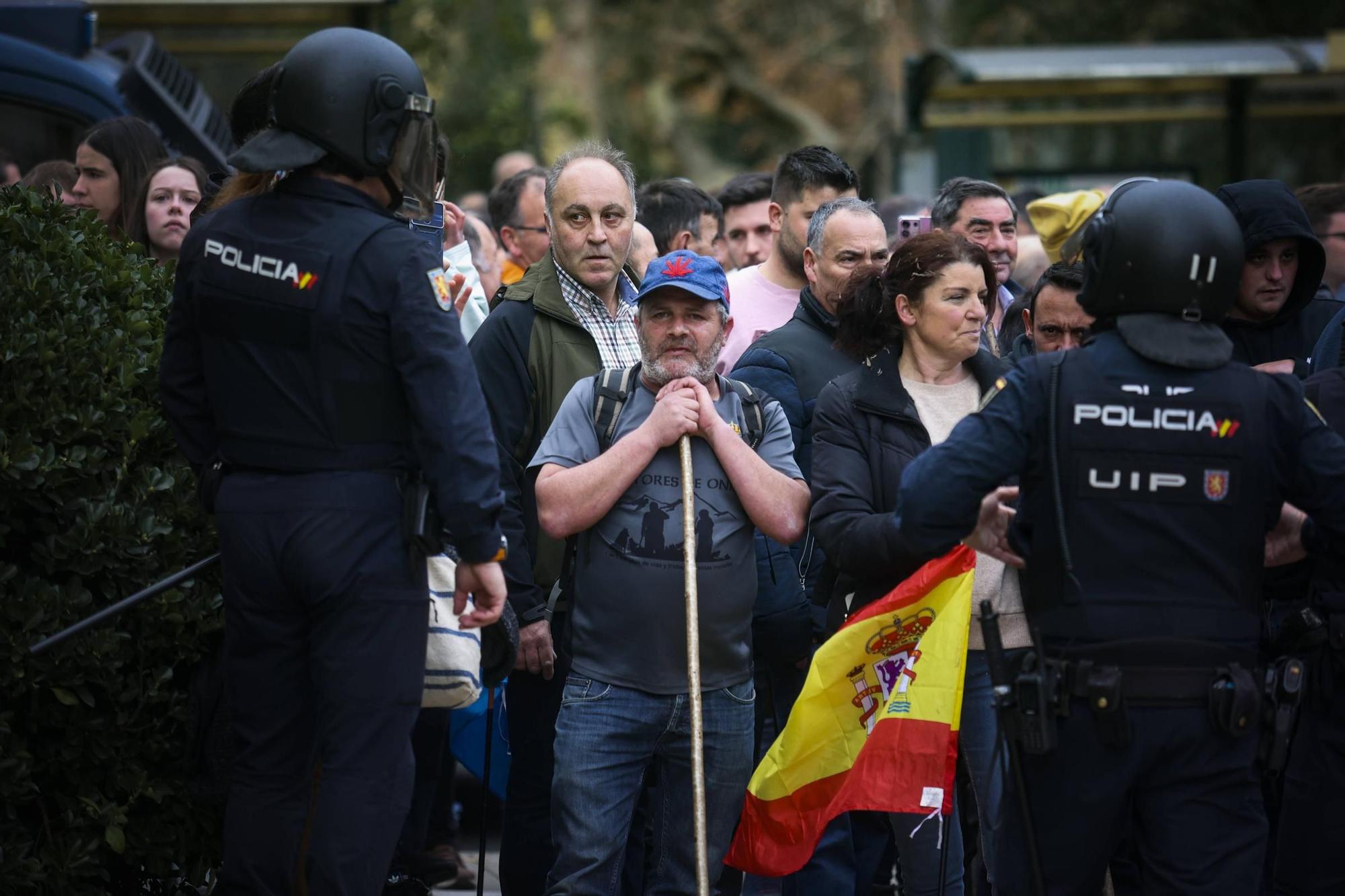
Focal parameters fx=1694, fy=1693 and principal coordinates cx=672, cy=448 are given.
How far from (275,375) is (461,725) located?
2.08 meters

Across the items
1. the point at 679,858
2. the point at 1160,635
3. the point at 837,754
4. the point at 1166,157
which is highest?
the point at 1166,157

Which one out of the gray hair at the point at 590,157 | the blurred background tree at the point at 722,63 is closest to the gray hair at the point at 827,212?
the gray hair at the point at 590,157

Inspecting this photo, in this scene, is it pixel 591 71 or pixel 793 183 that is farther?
pixel 591 71

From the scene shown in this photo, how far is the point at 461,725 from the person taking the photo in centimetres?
570

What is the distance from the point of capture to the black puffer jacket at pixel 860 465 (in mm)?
4363

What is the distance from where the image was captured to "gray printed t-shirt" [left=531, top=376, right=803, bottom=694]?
445 cm

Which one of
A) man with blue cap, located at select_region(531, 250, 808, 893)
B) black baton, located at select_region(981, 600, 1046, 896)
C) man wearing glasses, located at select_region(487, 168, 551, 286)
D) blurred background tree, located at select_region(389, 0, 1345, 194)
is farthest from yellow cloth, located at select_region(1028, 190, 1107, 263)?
blurred background tree, located at select_region(389, 0, 1345, 194)

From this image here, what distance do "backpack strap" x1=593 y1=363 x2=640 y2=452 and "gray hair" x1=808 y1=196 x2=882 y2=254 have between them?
1127 mm

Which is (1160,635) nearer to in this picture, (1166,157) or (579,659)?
(579,659)

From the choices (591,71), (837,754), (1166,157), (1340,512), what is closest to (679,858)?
(837,754)

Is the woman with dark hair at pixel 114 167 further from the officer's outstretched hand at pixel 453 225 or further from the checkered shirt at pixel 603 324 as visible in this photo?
the checkered shirt at pixel 603 324

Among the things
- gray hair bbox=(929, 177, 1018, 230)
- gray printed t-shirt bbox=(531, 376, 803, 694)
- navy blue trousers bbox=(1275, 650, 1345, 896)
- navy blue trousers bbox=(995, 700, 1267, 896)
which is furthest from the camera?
gray hair bbox=(929, 177, 1018, 230)

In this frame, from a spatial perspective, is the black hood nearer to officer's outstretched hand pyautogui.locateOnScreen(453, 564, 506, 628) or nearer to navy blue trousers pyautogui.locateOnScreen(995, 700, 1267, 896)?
navy blue trousers pyautogui.locateOnScreen(995, 700, 1267, 896)

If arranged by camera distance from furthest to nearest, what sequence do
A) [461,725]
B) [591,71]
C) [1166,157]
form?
1. [591,71]
2. [1166,157]
3. [461,725]
